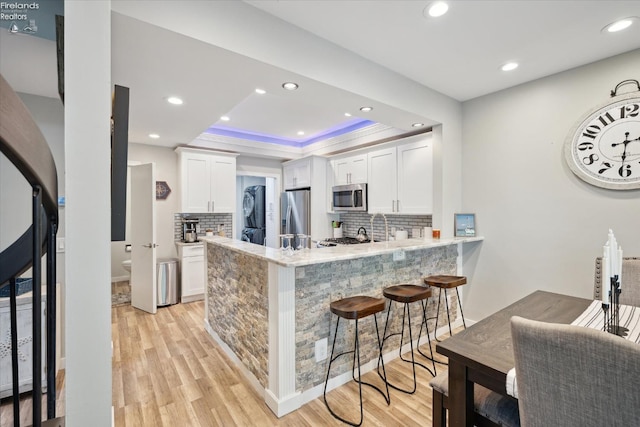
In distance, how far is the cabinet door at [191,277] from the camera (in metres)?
4.34

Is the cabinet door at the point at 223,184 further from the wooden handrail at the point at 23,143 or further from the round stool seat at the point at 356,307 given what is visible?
the wooden handrail at the point at 23,143

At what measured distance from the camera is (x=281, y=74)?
2115 millimetres

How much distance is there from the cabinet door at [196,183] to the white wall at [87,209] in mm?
3905

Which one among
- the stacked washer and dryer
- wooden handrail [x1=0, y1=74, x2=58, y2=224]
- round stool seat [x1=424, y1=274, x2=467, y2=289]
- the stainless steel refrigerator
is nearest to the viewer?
wooden handrail [x1=0, y1=74, x2=58, y2=224]

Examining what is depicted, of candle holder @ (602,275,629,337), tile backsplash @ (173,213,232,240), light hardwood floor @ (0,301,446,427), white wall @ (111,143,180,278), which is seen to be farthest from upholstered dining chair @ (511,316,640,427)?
tile backsplash @ (173,213,232,240)

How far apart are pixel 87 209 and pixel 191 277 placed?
3941 mm

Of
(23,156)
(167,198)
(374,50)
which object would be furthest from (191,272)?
(23,156)

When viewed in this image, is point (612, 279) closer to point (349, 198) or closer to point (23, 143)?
point (23, 143)

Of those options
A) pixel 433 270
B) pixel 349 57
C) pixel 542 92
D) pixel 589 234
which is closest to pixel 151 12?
pixel 349 57

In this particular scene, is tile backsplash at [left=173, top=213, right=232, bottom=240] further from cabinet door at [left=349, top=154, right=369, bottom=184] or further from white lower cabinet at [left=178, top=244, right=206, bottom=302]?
cabinet door at [left=349, top=154, right=369, bottom=184]

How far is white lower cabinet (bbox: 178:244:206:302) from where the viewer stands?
4340mm

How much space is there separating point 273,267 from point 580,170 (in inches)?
111

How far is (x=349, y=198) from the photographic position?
454 cm

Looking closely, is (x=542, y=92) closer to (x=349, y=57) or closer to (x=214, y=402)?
(x=349, y=57)
